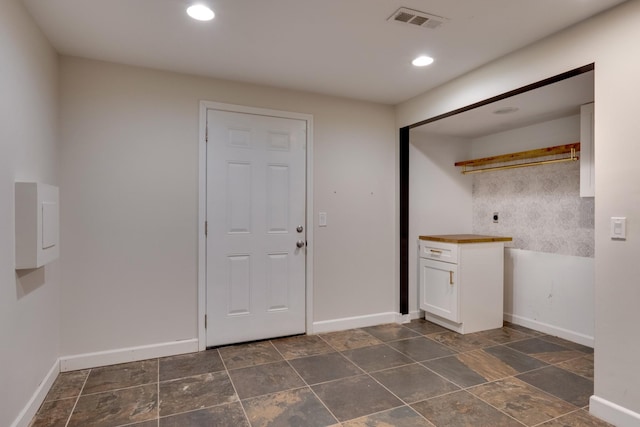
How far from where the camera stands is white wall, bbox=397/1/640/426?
191 centimetres

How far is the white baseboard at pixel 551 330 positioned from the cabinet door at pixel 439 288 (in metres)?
0.83

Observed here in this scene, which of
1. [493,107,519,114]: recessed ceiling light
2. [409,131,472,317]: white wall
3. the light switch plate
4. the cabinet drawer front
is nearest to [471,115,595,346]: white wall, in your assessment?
[409,131,472,317]: white wall

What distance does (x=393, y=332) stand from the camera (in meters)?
3.55

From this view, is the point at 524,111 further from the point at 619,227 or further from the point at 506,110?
the point at 619,227

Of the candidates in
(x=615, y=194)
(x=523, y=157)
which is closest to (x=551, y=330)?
(x=523, y=157)

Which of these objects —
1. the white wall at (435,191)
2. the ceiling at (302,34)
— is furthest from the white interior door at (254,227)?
the white wall at (435,191)

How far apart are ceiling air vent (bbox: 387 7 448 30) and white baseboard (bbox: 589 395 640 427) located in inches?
93.6

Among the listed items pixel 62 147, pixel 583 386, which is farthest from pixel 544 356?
pixel 62 147

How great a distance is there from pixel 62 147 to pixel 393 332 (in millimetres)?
3207

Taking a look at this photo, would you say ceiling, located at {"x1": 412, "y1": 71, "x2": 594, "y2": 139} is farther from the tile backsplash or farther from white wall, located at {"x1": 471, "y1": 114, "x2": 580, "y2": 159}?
the tile backsplash

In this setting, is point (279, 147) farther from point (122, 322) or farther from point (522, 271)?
point (522, 271)

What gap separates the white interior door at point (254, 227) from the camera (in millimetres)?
3096

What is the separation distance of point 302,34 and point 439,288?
2686mm

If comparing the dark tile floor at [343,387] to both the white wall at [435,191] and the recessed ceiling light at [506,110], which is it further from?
the recessed ceiling light at [506,110]
